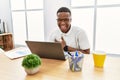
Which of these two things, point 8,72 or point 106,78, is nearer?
point 106,78

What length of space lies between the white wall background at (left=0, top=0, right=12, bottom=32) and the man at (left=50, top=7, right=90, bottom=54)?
7.62ft

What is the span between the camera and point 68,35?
6.03ft

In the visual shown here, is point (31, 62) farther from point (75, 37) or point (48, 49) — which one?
point (75, 37)

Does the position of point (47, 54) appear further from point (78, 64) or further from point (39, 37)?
point (39, 37)

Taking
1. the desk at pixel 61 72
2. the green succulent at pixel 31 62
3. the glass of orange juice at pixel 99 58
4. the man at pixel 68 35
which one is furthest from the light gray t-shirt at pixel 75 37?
the green succulent at pixel 31 62

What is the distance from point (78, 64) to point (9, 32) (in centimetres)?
324

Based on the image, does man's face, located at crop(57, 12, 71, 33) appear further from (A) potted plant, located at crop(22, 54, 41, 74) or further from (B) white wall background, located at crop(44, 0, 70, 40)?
(B) white wall background, located at crop(44, 0, 70, 40)

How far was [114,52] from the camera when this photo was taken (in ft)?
8.80

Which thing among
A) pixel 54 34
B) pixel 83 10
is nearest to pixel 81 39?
pixel 54 34

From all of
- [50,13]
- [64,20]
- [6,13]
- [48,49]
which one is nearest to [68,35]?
[64,20]

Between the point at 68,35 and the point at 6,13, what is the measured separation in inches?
104

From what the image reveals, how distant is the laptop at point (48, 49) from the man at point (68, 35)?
1.27 ft

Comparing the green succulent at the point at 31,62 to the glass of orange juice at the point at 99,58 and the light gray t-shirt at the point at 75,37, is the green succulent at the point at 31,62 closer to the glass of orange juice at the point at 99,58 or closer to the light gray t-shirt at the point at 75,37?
the glass of orange juice at the point at 99,58

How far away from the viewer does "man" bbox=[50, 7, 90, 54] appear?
1.70m
